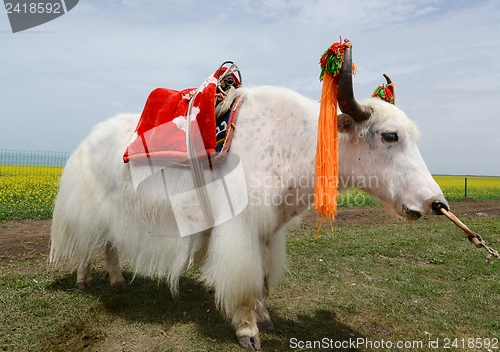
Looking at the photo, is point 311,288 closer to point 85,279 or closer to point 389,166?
point 389,166

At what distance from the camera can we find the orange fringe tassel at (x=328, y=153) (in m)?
2.35

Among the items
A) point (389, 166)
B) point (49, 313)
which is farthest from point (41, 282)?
point (389, 166)

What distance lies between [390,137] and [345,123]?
1.05 ft

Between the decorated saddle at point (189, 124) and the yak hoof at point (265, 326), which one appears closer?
the decorated saddle at point (189, 124)

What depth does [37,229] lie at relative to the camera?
21.6 ft

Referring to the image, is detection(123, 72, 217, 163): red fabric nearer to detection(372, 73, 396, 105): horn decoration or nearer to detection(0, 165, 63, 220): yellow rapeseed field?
detection(372, 73, 396, 105): horn decoration

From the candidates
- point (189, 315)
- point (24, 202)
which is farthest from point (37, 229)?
point (189, 315)

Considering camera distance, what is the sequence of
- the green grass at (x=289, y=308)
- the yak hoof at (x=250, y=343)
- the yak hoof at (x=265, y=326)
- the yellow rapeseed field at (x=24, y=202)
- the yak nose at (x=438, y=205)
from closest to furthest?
the yak nose at (x=438, y=205)
the yak hoof at (x=250, y=343)
the green grass at (x=289, y=308)
the yak hoof at (x=265, y=326)
the yellow rapeseed field at (x=24, y=202)

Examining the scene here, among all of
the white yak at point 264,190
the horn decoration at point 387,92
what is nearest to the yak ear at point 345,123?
the white yak at point 264,190

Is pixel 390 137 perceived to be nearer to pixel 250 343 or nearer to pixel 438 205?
pixel 438 205

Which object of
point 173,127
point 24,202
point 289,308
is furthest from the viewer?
point 24,202

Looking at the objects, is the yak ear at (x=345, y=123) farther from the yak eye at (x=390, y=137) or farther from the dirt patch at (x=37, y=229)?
the dirt patch at (x=37, y=229)

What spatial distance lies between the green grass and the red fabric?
142 cm

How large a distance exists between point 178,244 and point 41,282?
73.8 inches
